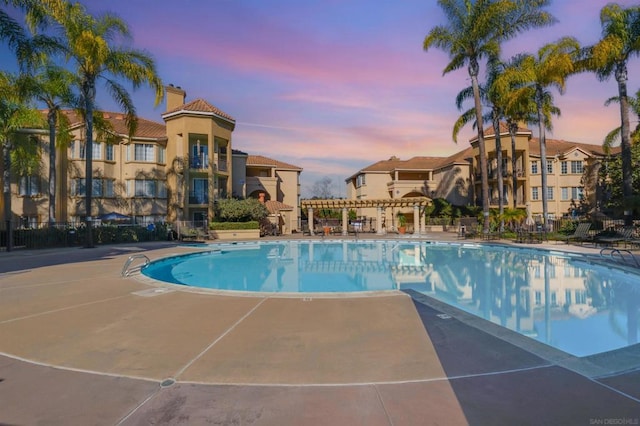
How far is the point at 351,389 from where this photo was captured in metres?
3.57

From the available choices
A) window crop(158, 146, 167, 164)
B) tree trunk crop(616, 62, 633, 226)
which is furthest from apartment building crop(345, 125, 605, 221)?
window crop(158, 146, 167, 164)

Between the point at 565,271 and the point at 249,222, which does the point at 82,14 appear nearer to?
the point at 249,222

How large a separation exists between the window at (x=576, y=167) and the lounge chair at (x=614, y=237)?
20167 millimetres

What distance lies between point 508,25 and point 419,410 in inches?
1101

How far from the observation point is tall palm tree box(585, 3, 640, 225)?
20375 millimetres

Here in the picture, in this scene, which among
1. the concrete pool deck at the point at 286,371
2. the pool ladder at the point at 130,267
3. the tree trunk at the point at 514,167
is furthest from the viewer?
the tree trunk at the point at 514,167

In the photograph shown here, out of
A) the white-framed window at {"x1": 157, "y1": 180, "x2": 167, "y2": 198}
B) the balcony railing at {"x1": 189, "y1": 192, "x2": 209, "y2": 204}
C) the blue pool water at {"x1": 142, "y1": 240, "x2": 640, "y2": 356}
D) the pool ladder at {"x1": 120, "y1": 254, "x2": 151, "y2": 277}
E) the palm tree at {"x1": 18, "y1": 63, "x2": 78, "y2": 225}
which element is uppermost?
the palm tree at {"x1": 18, "y1": 63, "x2": 78, "y2": 225}

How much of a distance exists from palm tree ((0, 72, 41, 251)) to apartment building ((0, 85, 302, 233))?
5.30 m

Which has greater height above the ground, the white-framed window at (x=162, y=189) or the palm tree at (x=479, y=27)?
the palm tree at (x=479, y=27)

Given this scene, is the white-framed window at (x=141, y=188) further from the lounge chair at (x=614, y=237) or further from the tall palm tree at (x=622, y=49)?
the tall palm tree at (x=622, y=49)

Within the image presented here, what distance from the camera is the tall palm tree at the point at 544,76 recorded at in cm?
2244

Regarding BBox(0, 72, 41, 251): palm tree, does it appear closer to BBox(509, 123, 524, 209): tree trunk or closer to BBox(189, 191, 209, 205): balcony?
Answer: BBox(189, 191, 209, 205): balcony

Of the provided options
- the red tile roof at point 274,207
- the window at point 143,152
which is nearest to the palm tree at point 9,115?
the window at point 143,152

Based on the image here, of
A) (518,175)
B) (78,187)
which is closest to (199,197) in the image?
(78,187)
